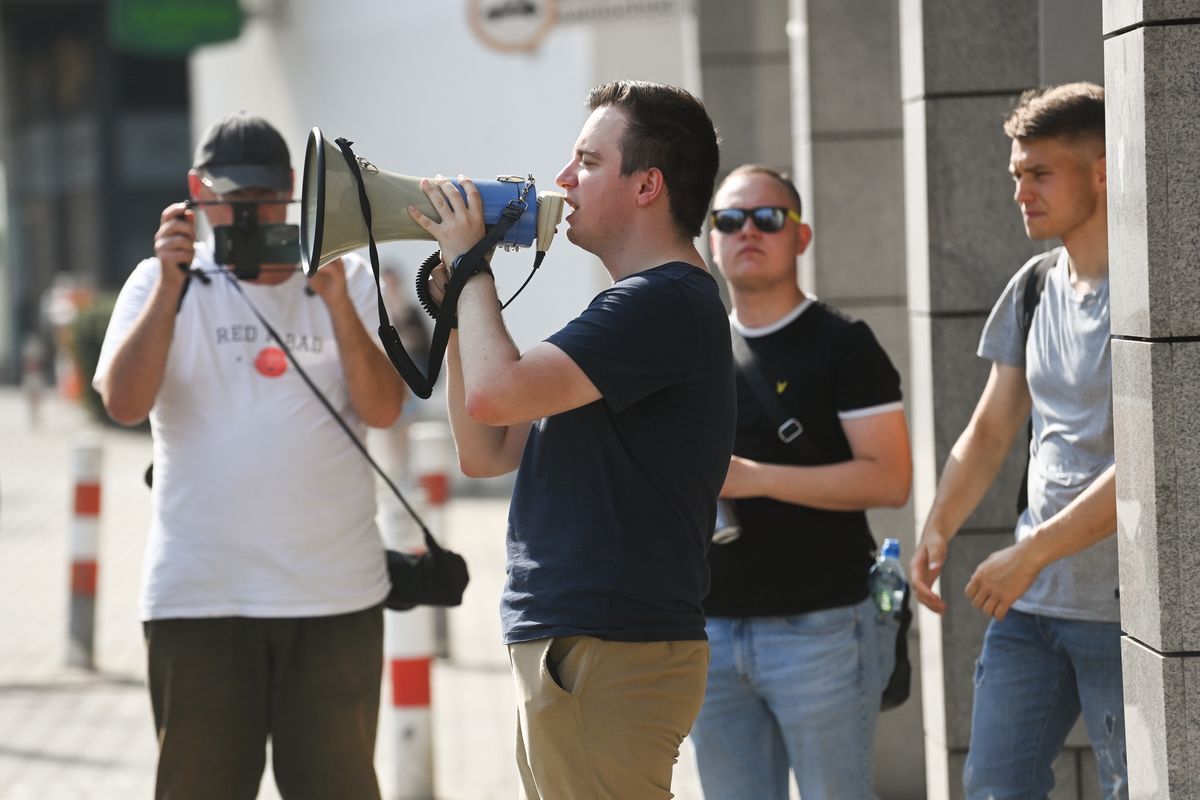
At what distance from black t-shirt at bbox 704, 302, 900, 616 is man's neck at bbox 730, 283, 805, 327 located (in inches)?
1.8

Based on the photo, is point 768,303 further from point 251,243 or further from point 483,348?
point 483,348

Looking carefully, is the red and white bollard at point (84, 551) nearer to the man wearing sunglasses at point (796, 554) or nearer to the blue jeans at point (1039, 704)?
the man wearing sunglasses at point (796, 554)

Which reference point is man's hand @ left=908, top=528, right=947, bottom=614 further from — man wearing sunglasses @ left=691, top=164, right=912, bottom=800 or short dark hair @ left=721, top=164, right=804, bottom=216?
short dark hair @ left=721, top=164, right=804, bottom=216

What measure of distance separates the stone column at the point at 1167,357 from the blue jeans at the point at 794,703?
1.20 meters

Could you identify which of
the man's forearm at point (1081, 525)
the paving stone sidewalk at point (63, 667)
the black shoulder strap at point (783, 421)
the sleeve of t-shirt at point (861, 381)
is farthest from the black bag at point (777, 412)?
the paving stone sidewalk at point (63, 667)

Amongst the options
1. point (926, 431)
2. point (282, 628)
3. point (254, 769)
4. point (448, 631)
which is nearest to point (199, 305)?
point (282, 628)

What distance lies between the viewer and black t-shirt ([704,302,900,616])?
167 inches

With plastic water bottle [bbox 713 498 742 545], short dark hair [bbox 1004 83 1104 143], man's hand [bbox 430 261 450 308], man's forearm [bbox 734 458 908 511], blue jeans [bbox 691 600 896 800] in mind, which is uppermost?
short dark hair [bbox 1004 83 1104 143]

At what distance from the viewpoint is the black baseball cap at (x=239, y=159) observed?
14.2 ft

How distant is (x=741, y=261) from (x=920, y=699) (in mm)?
2324

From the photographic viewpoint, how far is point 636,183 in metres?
3.14

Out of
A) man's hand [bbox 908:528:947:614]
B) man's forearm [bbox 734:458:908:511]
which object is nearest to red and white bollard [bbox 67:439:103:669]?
man's forearm [bbox 734:458:908:511]

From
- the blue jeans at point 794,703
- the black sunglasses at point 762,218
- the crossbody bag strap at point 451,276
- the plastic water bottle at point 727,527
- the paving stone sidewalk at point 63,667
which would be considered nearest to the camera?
the crossbody bag strap at point 451,276

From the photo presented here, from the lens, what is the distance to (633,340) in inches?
119
